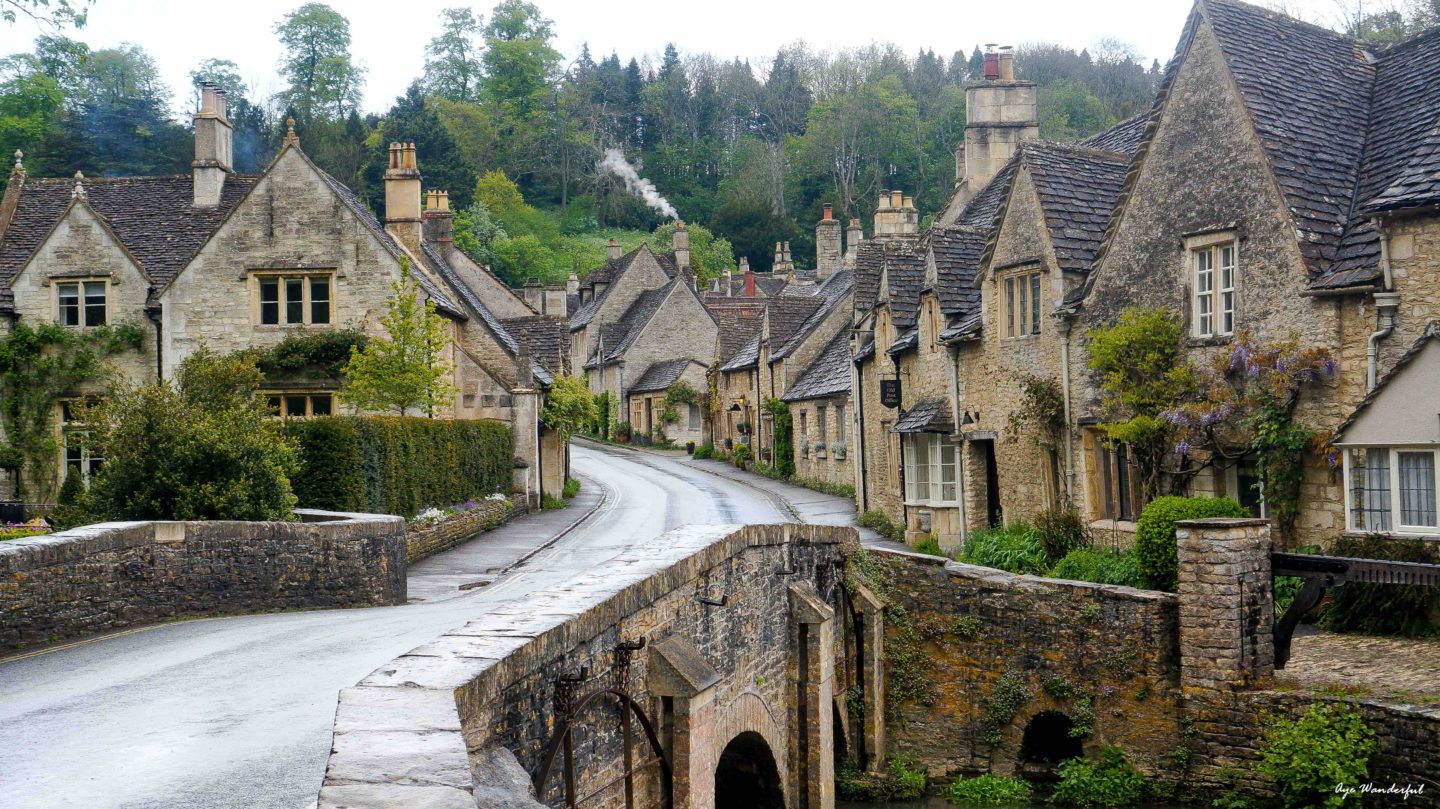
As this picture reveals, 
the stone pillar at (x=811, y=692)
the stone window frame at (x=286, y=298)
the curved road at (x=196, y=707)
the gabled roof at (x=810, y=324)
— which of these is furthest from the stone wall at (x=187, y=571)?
the gabled roof at (x=810, y=324)

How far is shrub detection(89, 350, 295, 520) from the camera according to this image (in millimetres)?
17484

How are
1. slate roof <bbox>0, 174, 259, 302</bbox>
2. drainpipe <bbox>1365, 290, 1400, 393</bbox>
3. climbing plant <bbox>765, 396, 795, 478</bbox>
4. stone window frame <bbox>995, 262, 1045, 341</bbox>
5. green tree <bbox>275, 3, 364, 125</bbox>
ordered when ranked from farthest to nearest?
green tree <bbox>275, 3, 364, 125</bbox>
climbing plant <bbox>765, 396, 795, 478</bbox>
slate roof <bbox>0, 174, 259, 302</bbox>
stone window frame <bbox>995, 262, 1045, 341</bbox>
drainpipe <bbox>1365, 290, 1400, 393</bbox>

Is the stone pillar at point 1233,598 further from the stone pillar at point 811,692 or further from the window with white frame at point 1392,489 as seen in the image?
the stone pillar at point 811,692

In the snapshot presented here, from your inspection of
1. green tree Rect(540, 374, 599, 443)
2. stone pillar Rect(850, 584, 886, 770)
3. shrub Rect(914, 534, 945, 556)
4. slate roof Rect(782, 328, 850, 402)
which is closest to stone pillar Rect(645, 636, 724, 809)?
stone pillar Rect(850, 584, 886, 770)

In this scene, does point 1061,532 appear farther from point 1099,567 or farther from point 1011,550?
point 1099,567

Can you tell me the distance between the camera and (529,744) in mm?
8141

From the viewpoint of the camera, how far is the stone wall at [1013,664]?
703 inches

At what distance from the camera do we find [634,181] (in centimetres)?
11900

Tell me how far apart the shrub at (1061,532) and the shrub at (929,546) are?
3388 mm

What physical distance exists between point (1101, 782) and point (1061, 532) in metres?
4.98

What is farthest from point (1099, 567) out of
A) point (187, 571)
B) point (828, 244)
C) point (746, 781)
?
point (828, 244)

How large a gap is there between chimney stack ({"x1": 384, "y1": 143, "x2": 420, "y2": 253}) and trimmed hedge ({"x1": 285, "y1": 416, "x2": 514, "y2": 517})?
1065cm

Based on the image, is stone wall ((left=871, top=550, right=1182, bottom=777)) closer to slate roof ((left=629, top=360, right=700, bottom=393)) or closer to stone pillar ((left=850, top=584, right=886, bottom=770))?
stone pillar ((left=850, top=584, right=886, bottom=770))

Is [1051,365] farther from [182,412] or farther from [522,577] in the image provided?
[182,412]
